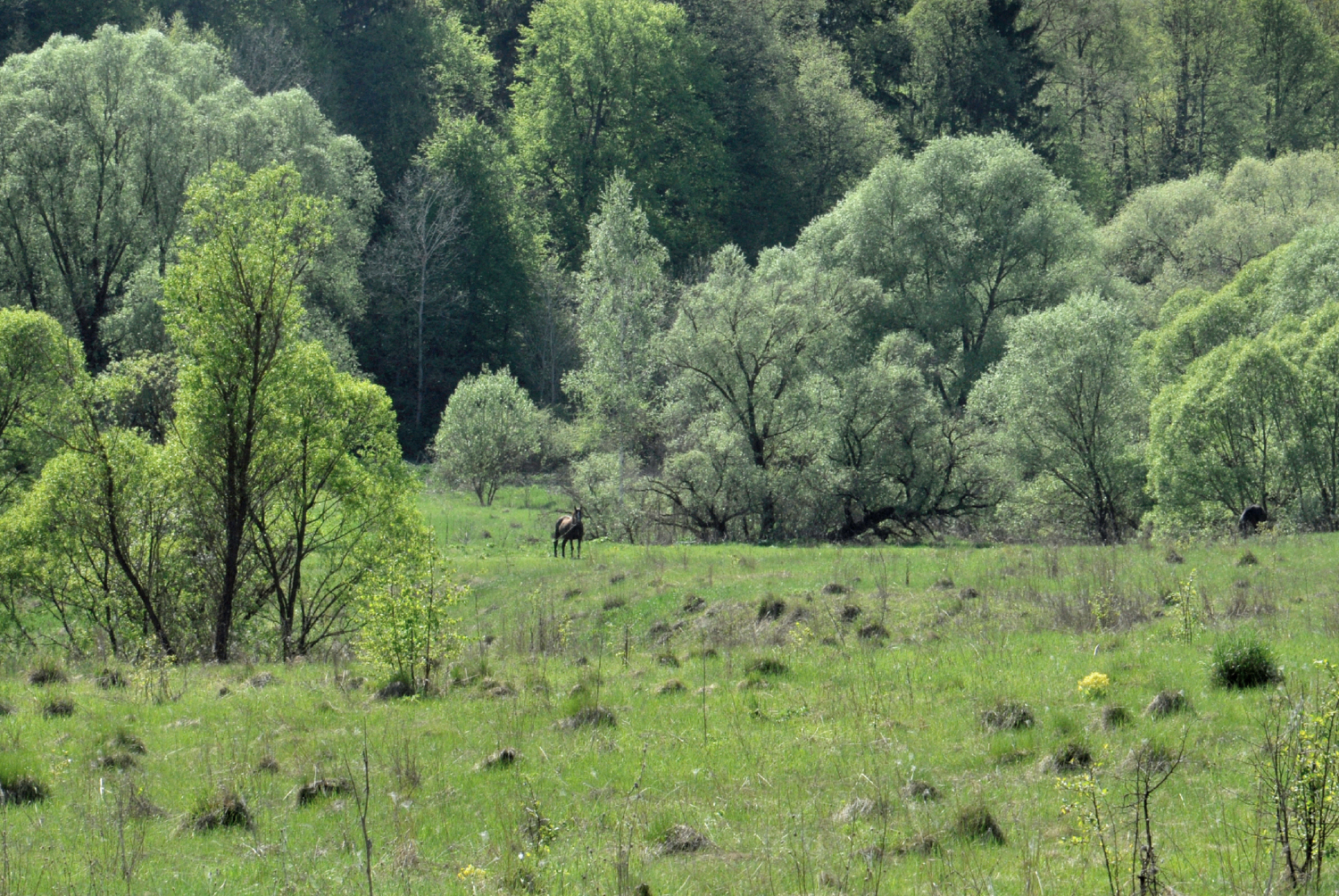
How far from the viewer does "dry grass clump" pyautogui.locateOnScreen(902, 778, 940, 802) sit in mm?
8266

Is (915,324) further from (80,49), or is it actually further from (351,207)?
(80,49)

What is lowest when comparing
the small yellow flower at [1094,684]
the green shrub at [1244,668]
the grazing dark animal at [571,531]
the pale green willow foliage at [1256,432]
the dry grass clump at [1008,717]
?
the dry grass clump at [1008,717]

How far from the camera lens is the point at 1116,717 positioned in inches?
373

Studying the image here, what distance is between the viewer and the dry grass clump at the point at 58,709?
11.9 metres

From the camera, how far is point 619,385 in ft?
152

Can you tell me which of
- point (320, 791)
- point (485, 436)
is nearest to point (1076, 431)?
point (485, 436)

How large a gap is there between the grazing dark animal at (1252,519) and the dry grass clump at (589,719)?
2448cm

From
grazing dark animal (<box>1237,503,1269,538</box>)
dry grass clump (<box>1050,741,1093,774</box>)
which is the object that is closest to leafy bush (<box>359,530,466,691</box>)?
dry grass clump (<box>1050,741,1093,774</box>)

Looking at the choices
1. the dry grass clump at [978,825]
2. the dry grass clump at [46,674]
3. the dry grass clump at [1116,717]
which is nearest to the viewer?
the dry grass clump at [978,825]

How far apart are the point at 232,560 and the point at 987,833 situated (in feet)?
54.7

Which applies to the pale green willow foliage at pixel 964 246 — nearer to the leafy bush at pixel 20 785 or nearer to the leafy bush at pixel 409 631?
the leafy bush at pixel 409 631

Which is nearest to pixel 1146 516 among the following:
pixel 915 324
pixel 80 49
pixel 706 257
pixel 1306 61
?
pixel 915 324

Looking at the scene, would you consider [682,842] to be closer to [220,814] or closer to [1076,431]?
[220,814]

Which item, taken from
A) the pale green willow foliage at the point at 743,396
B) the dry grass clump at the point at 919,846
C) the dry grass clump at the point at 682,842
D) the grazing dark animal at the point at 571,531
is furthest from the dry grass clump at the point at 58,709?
the pale green willow foliage at the point at 743,396
